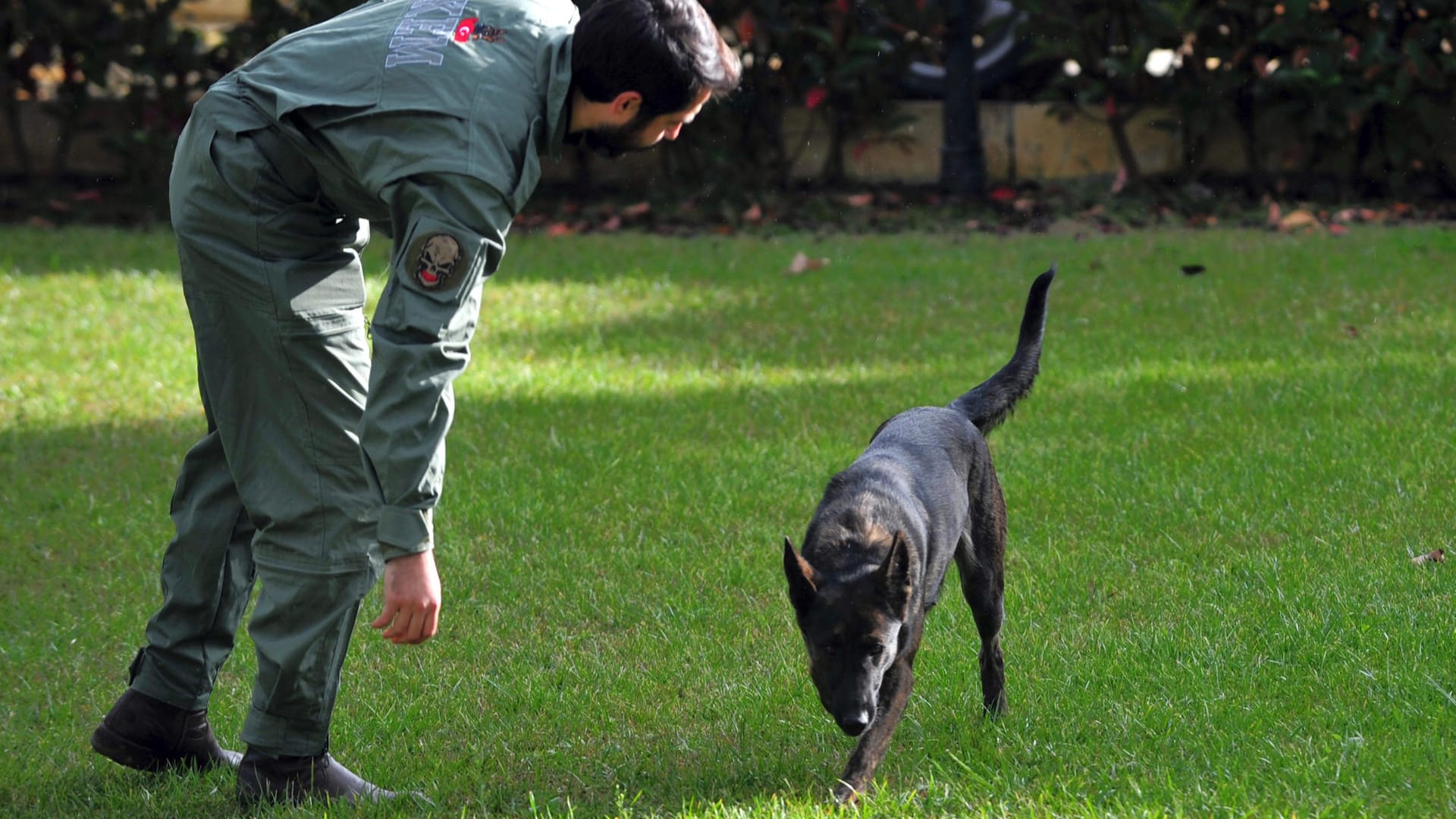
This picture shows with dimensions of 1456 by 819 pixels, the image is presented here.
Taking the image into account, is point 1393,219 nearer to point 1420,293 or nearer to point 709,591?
point 1420,293

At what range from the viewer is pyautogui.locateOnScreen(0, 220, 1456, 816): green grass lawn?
327 centimetres

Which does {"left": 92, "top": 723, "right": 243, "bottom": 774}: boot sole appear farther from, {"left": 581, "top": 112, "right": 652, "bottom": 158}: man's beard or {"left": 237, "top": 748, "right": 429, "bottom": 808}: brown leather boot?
{"left": 581, "top": 112, "right": 652, "bottom": 158}: man's beard

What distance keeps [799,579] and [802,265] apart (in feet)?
18.5

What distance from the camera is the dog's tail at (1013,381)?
384cm

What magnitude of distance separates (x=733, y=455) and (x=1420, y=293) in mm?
3901

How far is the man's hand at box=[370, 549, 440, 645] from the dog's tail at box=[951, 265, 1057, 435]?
5.41 ft

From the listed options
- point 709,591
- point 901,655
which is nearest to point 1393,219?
point 709,591

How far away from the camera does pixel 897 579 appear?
3006 mm

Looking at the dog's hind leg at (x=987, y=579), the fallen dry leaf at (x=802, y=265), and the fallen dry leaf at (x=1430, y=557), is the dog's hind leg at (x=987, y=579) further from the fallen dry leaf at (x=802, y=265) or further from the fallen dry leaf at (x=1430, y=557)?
the fallen dry leaf at (x=802, y=265)

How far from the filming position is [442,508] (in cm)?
511

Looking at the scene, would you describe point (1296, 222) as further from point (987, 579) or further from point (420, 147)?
point (420, 147)

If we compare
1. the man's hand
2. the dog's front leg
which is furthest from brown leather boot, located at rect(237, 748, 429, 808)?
the dog's front leg

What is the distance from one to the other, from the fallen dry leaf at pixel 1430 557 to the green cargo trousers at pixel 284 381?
284cm

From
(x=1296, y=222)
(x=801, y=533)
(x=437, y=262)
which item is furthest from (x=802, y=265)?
(x=437, y=262)
